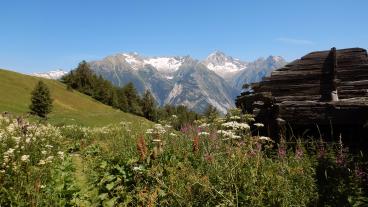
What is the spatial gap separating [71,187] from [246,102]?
10.3 metres

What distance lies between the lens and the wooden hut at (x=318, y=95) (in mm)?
13211

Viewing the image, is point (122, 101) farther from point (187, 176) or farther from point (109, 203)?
point (187, 176)

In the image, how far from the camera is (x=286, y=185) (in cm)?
662

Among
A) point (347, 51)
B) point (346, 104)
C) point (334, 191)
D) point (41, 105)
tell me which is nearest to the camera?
point (334, 191)

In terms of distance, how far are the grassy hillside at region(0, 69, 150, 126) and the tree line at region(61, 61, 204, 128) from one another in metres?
4.74

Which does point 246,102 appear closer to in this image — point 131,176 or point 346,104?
point 346,104

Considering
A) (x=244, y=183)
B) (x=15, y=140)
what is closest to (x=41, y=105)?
(x=15, y=140)

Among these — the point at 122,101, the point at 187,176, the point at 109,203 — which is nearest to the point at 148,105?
the point at 122,101

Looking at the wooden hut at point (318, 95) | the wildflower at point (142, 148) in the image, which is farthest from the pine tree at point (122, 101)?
the wildflower at point (142, 148)

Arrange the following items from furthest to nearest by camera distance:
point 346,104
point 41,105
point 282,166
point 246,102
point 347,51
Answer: point 41,105, point 246,102, point 347,51, point 346,104, point 282,166

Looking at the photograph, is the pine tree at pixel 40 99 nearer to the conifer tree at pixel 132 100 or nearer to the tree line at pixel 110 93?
the tree line at pixel 110 93

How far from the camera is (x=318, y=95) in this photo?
14.7m

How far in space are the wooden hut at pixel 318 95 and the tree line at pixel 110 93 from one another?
350 feet

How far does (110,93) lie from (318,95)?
371 ft
